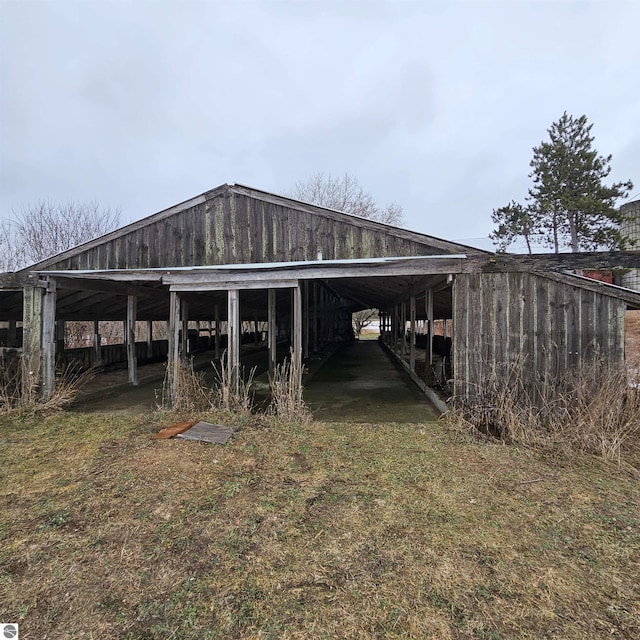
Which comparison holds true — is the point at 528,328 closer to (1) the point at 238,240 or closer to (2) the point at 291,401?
(2) the point at 291,401

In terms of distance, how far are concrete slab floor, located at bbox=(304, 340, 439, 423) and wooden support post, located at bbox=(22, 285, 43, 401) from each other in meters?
5.23

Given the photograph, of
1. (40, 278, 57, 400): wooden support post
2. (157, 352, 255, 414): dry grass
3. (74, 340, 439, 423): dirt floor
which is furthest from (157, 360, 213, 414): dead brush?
(40, 278, 57, 400): wooden support post

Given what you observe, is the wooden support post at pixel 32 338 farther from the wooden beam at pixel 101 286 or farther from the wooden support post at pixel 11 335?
the wooden support post at pixel 11 335

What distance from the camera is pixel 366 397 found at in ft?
26.4

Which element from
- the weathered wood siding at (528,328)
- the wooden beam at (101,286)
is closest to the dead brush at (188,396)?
the wooden beam at (101,286)

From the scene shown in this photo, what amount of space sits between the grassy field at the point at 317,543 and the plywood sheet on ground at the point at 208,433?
0.34 meters

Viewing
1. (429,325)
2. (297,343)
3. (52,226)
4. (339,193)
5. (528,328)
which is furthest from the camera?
(339,193)

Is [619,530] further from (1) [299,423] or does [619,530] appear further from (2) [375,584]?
(1) [299,423]

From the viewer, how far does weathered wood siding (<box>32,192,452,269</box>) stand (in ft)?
19.7

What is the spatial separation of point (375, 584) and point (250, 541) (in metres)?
1.02

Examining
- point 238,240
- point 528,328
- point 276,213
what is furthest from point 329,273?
point 528,328

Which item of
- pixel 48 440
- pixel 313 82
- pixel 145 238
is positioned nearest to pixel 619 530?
pixel 48 440

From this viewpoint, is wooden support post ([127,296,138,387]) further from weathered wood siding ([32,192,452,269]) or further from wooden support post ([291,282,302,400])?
wooden support post ([291,282,302,400])

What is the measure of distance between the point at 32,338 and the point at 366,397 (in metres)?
6.86
